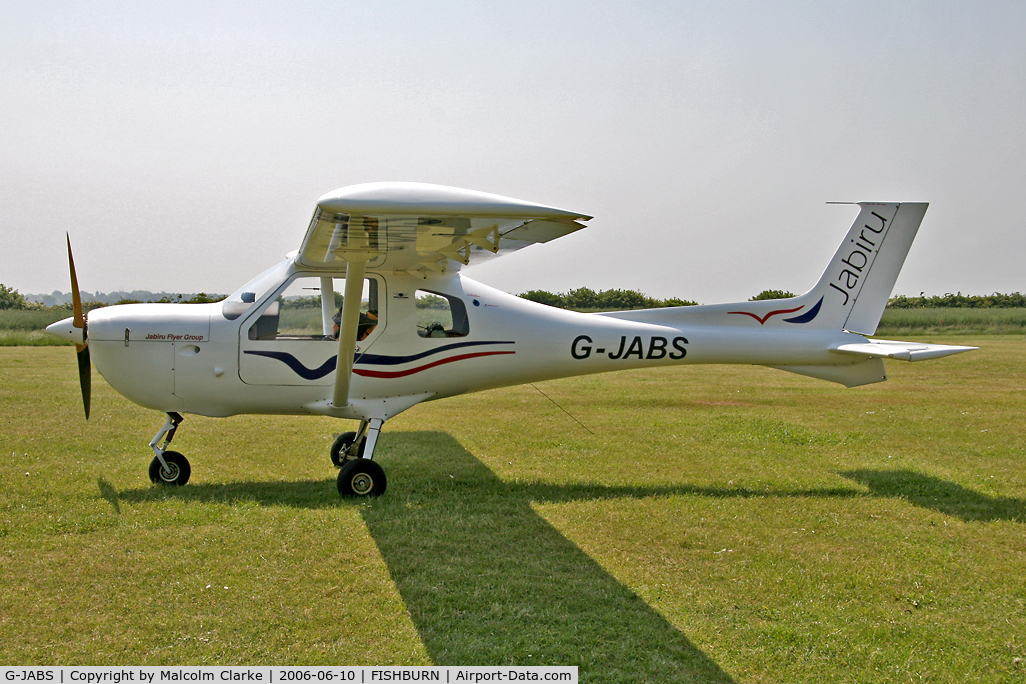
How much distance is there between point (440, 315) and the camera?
7.22 m

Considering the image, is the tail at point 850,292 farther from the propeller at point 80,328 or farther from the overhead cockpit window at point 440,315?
the propeller at point 80,328

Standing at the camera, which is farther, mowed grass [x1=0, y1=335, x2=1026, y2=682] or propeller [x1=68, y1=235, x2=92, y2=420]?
propeller [x1=68, y1=235, x2=92, y2=420]

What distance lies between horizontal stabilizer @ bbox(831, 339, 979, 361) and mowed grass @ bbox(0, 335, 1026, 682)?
1.31 m

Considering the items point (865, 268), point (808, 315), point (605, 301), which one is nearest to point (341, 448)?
point (808, 315)

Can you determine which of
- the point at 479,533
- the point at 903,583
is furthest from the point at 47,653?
the point at 903,583

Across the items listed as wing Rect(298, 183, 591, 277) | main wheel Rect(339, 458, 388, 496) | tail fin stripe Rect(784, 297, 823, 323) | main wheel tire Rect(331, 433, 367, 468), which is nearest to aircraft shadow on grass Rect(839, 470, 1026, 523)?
tail fin stripe Rect(784, 297, 823, 323)

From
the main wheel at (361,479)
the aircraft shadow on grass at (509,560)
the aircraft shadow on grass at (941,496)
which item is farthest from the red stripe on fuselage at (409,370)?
the aircraft shadow on grass at (941,496)

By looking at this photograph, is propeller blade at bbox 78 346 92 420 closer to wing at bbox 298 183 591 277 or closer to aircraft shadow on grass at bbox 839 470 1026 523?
wing at bbox 298 183 591 277

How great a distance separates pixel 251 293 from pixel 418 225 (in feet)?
9.04

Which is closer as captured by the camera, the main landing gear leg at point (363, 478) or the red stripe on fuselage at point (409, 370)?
the main landing gear leg at point (363, 478)

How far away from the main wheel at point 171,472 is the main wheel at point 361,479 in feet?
5.46

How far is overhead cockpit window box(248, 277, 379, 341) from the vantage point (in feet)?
22.9

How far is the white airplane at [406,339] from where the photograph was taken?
6816 mm

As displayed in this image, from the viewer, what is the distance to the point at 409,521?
581 centimetres
